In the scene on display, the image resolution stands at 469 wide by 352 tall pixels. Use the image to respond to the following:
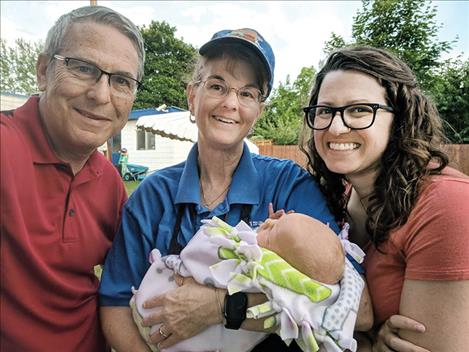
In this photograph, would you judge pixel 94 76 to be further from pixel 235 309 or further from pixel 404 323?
pixel 404 323

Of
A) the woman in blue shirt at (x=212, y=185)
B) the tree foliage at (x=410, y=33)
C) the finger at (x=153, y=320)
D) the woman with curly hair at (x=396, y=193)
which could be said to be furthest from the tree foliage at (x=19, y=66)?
the tree foliage at (x=410, y=33)

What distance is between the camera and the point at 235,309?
124cm

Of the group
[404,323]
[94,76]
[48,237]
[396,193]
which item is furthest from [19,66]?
[404,323]

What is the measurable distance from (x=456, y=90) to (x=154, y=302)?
522cm

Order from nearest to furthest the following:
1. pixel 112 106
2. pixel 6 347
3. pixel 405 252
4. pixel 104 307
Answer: pixel 6 347
pixel 112 106
pixel 405 252
pixel 104 307

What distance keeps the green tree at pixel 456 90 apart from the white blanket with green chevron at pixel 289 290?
3677 mm

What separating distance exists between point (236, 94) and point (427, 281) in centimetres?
103

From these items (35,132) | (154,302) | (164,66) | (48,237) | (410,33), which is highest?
(410,33)

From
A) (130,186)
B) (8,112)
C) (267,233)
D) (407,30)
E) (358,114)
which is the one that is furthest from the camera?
(407,30)

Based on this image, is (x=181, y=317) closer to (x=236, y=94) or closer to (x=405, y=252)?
(x=405, y=252)

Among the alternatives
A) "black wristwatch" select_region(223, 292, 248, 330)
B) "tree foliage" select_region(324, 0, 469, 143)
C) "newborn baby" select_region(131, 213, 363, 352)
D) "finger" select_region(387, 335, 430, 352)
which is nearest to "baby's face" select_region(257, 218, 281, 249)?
"newborn baby" select_region(131, 213, 363, 352)

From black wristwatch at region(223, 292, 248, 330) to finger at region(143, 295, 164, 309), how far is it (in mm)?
239

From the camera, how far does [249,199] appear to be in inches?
61.8

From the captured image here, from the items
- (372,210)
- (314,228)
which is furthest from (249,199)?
(372,210)
